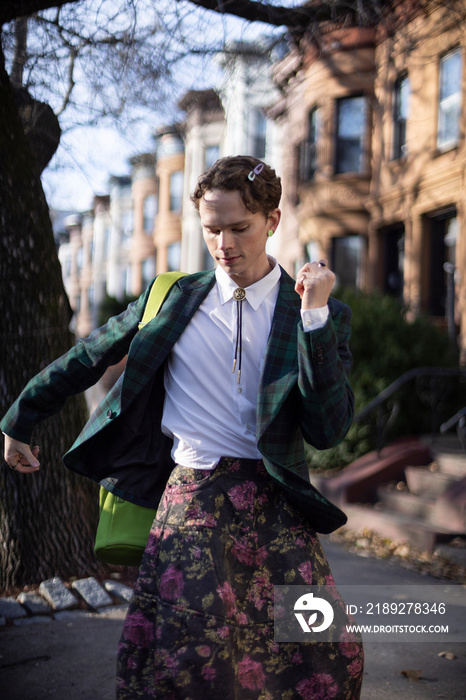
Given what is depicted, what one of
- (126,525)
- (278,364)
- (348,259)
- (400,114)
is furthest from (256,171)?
(348,259)

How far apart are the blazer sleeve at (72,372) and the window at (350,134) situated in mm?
15955

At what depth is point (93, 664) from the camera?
154 inches

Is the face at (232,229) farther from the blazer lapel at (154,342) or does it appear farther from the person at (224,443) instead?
the blazer lapel at (154,342)

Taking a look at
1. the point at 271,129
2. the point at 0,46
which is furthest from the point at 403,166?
the point at 0,46

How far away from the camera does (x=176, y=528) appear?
2.25m

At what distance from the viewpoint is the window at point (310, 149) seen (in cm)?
1873

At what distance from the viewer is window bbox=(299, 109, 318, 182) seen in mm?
18734

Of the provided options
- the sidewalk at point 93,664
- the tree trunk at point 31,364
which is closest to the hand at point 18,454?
the sidewalk at point 93,664

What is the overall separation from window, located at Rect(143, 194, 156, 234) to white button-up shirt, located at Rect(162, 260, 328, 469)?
40.4 meters

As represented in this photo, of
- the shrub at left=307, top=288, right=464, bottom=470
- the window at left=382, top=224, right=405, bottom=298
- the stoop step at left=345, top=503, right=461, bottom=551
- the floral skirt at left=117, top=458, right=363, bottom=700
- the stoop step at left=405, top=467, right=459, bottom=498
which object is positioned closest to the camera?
Result: the floral skirt at left=117, top=458, right=363, bottom=700

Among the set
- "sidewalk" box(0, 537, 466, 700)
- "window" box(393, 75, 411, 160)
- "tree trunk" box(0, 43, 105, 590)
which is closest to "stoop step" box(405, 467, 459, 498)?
"sidewalk" box(0, 537, 466, 700)

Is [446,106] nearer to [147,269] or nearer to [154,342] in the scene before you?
[154,342]

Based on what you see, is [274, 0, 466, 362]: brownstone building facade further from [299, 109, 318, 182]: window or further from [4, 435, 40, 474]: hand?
[4, 435, 40, 474]: hand

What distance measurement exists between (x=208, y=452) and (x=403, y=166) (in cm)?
1466
